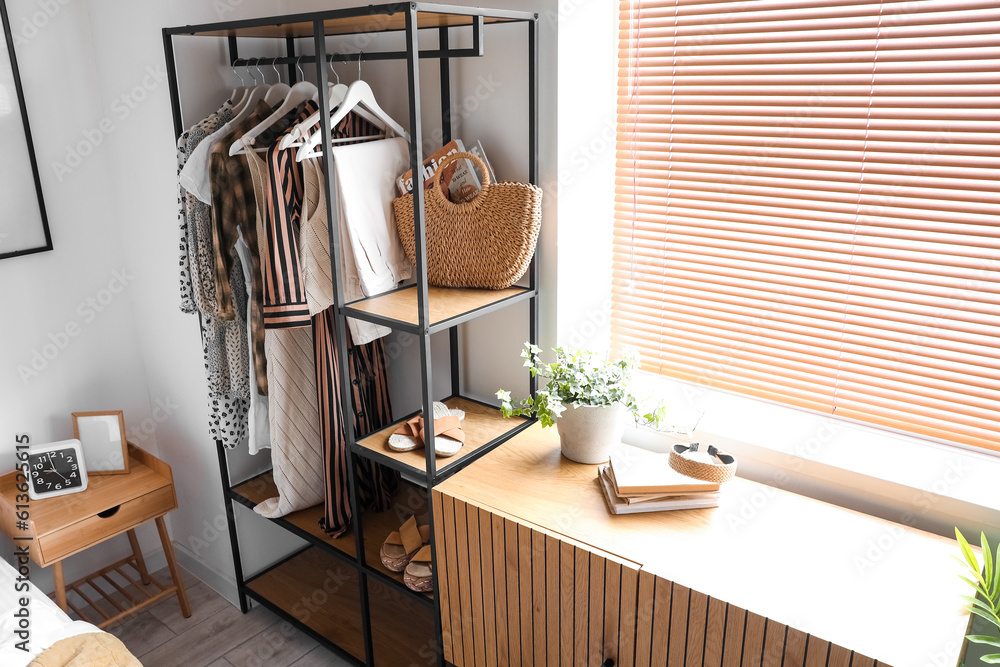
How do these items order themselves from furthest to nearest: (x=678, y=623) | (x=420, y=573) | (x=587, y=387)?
(x=420, y=573) → (x=587, y=387) → (x=678, y=623)

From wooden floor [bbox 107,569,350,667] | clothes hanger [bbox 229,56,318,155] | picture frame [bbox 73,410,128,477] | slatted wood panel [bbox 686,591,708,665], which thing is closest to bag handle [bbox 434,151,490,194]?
clothes hanger [bbox 229,56,318,155]

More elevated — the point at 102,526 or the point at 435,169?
the point at 435,169

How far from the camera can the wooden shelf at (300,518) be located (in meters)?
2.18

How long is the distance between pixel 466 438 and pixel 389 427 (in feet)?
0.74

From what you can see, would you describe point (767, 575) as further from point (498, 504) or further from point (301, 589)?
point (301, 589)

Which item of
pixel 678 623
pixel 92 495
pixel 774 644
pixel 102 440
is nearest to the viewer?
pixel 774 644

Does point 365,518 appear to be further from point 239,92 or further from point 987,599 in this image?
point 987,599

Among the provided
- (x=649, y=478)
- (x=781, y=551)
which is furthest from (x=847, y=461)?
(x=649, y=478)

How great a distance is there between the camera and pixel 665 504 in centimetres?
159

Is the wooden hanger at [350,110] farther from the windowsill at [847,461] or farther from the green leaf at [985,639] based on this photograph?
the green leaf at [985,639]

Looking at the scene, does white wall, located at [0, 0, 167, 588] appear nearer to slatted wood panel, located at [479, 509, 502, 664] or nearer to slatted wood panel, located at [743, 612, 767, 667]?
slatted wood panel, located at [479, 509, 502, 664]

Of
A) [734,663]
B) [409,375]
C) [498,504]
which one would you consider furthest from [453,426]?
[734,663]

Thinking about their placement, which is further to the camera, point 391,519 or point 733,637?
point 391,519

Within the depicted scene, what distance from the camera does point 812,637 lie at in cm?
121
